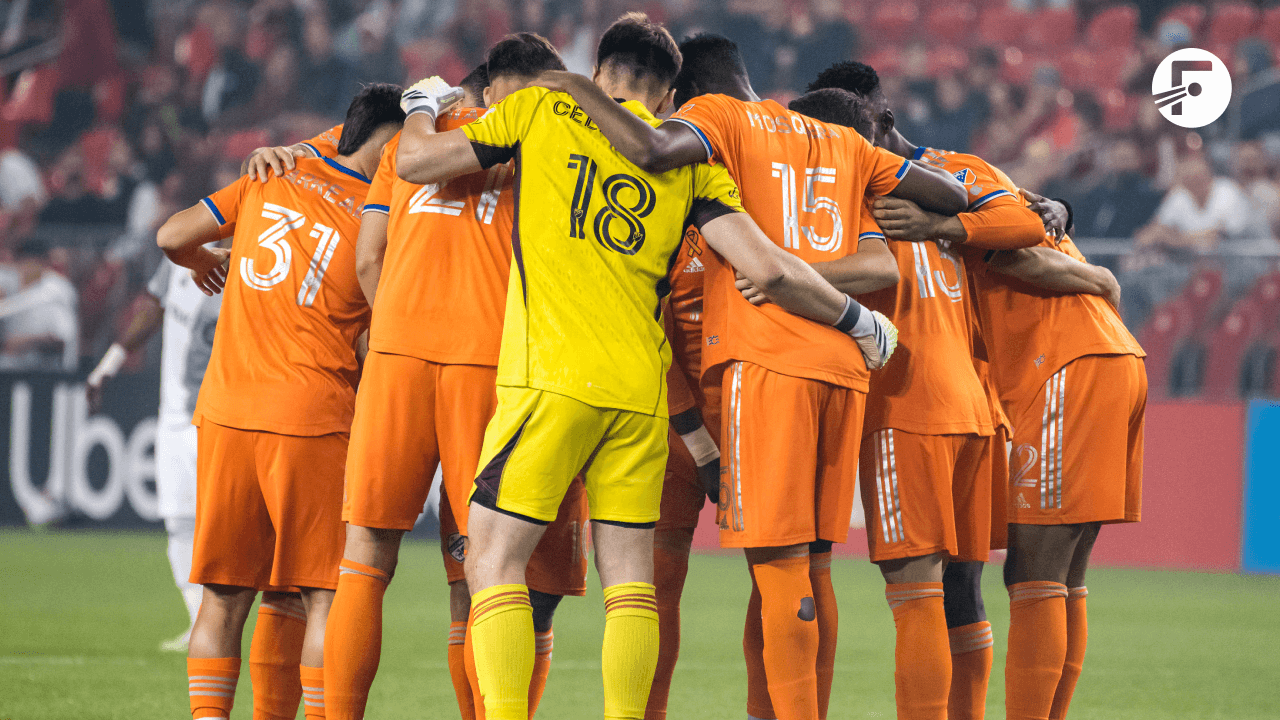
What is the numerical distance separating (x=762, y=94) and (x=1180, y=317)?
682cm

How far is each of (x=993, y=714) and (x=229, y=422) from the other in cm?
330

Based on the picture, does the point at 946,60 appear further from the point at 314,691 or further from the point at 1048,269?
the point at 314,691

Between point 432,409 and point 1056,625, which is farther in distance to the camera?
point 1056,625

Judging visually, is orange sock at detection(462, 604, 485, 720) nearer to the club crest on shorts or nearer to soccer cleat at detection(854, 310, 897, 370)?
the club crest on shorts

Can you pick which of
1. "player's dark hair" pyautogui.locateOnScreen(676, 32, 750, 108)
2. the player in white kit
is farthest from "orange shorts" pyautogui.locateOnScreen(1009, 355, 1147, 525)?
the player in white kit

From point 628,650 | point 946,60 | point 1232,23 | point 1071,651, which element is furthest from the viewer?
point 946,60

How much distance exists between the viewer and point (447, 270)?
11.5 ft

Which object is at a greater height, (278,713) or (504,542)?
(504,542)

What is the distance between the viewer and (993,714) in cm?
499

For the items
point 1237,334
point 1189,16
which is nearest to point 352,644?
point 1237,334

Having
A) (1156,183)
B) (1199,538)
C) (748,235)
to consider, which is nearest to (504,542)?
(748,235)

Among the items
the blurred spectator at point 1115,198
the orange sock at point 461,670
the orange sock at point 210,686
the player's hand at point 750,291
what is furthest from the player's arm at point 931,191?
the blurred spectator at point 1115,198

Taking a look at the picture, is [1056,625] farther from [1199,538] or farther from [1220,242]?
[1220,242]

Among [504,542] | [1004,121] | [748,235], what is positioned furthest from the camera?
[1004,121]
